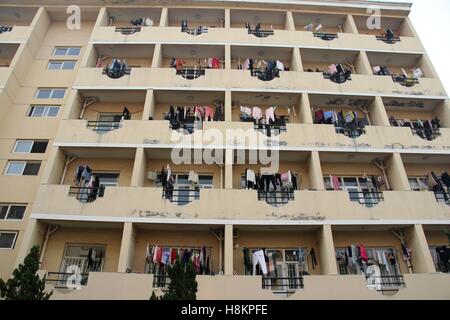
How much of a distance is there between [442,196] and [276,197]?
6597 millimetres

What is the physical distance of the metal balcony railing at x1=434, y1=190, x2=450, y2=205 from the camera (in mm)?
13852

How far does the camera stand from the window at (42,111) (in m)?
16.4

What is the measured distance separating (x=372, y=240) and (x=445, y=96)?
795cm

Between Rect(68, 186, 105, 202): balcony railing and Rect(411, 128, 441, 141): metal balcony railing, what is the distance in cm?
1283

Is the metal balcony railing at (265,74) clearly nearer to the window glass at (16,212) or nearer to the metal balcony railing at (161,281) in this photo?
the metal balcony railing at (161,281)

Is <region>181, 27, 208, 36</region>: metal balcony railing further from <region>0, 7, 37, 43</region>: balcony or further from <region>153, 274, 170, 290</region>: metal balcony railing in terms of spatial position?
<region>153, 274, 170, 290</region>: metal balcony railing

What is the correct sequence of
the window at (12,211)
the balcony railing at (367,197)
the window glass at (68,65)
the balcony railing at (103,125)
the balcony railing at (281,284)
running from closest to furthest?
1. the balcony railing at (281,284)
2. the balcony railing at (367,197)
3. the window at (12,211)
4. the balcony railing at (103,125)
5. the window glass at (68,65)

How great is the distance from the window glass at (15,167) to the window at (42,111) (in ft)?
7.87

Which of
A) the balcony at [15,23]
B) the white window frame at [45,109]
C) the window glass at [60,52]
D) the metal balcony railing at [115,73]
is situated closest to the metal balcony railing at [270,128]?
the metal balcony railing at [115,73]

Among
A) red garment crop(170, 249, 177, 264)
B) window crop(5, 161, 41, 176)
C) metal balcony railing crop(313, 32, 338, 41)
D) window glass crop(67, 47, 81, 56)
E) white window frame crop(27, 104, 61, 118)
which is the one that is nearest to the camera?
red garment crop(170, 249, 177, 264)

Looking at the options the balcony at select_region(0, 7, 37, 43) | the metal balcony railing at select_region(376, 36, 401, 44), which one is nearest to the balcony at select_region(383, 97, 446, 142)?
the metal balcony railing at select_region(376, 36, 401, 44)

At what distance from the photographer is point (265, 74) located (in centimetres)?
1664

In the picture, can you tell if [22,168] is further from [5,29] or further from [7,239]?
[5,29]

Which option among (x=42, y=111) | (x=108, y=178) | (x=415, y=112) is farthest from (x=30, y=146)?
(x=415, y=112)
